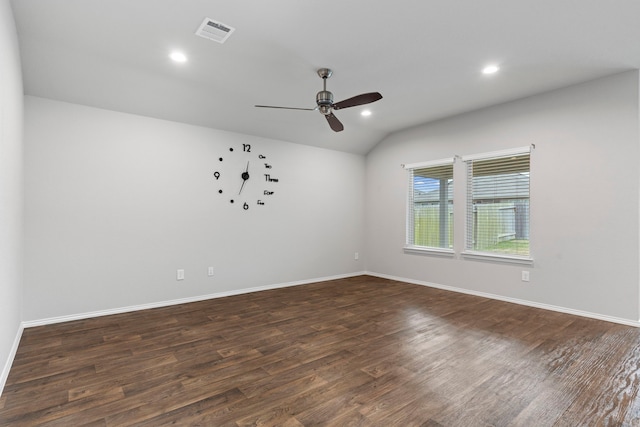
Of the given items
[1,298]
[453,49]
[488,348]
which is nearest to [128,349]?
[1,298]

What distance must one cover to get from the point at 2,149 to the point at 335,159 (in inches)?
186

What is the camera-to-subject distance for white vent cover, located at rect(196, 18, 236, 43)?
2.55 meters

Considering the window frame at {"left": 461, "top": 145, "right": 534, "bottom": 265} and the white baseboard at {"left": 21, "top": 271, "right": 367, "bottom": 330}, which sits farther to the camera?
the window frame at {"left": 461, "top": 145, "right": 534, "bottom": 265}

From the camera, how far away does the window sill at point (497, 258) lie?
428 centimetres

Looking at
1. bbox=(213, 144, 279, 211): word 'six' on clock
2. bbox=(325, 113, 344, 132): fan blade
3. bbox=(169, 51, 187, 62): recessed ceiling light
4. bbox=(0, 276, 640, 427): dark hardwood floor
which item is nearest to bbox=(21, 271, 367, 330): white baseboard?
bbox=(0, 276, 640, 427): dark hardwood floor

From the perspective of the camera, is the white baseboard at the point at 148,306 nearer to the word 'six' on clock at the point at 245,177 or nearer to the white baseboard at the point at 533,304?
the word 'six' on clock at the point at 245,177

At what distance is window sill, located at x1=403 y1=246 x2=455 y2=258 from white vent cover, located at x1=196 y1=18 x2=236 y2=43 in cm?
427

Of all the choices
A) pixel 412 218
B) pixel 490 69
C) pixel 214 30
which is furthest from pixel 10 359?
pixel 412 218

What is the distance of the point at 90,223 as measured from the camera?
3.73 metres

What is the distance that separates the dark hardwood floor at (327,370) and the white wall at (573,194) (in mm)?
440

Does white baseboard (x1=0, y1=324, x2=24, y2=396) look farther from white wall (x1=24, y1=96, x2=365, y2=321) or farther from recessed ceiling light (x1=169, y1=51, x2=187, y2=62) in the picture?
recessed ceiling light (x1=169, y1=51, x2=187, y2=62)

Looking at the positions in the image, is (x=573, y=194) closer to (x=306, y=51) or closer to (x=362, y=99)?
(x=362, y=99)

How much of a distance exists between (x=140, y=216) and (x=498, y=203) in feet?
15.9

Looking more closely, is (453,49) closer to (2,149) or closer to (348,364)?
(348,364)
